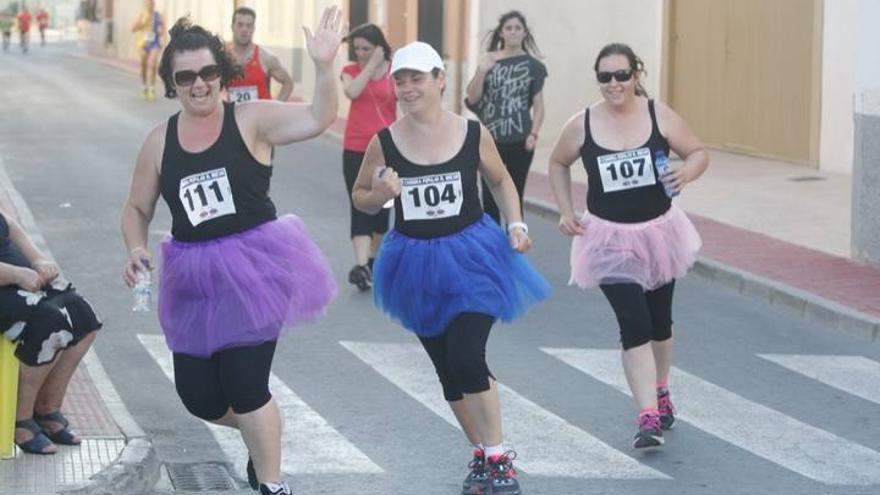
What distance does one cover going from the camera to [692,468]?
837cm

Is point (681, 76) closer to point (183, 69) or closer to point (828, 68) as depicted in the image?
point (828, 68)

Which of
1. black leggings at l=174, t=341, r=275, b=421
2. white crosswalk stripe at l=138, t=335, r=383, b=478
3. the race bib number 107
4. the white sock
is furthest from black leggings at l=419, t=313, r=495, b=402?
the race bib number 107

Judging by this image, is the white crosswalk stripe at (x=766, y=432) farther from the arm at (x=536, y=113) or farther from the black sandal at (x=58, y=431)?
the arm at (x=536, y=113)

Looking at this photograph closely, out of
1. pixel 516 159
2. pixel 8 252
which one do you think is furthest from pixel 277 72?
pixel 8 252

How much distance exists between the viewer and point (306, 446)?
28.7 ft

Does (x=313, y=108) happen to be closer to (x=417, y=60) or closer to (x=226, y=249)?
(x=226, y=249)


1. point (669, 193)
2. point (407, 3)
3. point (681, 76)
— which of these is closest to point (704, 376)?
point (669, 193)

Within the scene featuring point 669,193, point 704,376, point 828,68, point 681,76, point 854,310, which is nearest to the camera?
point 669,193

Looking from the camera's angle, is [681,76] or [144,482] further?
[681,76]

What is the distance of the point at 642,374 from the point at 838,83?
43.2 feet

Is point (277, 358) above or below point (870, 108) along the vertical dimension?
below

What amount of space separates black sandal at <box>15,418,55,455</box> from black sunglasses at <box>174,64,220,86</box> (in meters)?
1.83

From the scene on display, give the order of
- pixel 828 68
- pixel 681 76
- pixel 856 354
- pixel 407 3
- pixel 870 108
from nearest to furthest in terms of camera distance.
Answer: pixel 856 354, pixel 870 108, pixel 828 68, pixel 681 76, pixel 407 3

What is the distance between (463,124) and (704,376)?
334 cm
